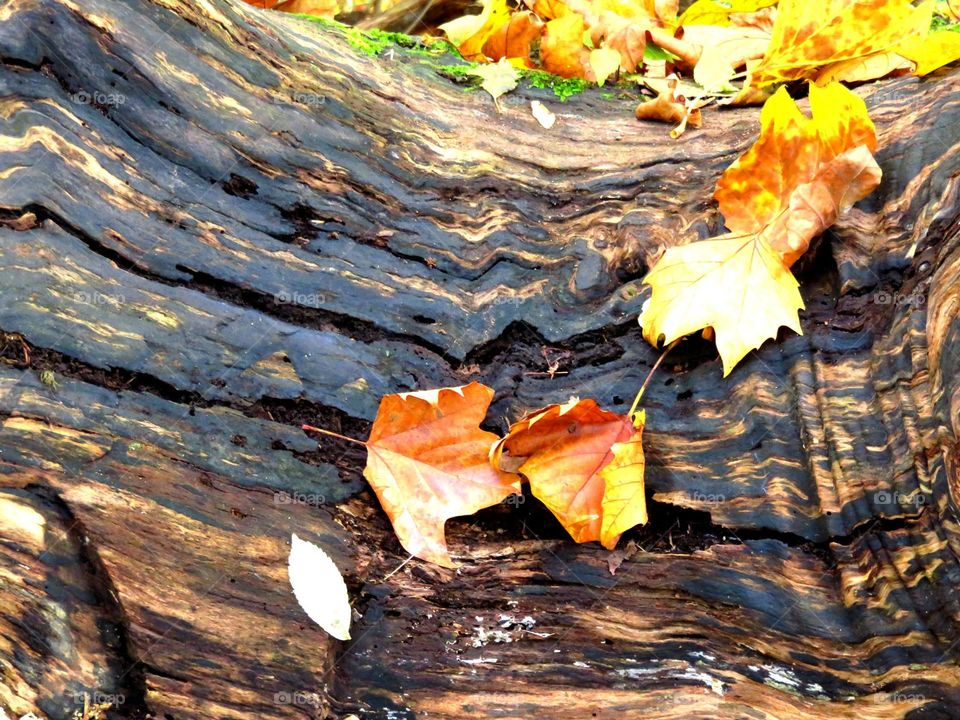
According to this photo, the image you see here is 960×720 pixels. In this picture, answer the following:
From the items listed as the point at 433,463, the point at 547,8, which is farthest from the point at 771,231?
the point at 547,8

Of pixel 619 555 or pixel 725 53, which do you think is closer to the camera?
pixel 619 555

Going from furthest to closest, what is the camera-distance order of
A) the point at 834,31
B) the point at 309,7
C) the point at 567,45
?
the point at 309,7
the point at 567,45
the point at 834,31

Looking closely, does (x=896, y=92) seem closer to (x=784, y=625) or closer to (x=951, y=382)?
(x=951, y=382)

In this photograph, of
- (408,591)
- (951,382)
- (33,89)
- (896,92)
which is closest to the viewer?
(951,382)

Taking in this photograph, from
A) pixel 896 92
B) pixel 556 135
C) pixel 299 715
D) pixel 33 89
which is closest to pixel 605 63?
pixel 556 135

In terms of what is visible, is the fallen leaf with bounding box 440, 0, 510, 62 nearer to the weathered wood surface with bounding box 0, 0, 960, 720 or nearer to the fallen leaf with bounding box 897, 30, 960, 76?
the weathered wood surface with bounding box 0, 0, 960, 720

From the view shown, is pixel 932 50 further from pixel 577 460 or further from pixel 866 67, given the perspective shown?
pixel 577 460

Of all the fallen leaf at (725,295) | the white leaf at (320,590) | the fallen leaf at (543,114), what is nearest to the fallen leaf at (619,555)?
the fallen leaf at (725,295)

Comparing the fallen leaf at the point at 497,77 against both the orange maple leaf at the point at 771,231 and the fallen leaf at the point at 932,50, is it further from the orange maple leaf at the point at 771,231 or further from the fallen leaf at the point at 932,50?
the fallen leaf at the point at 932,50
